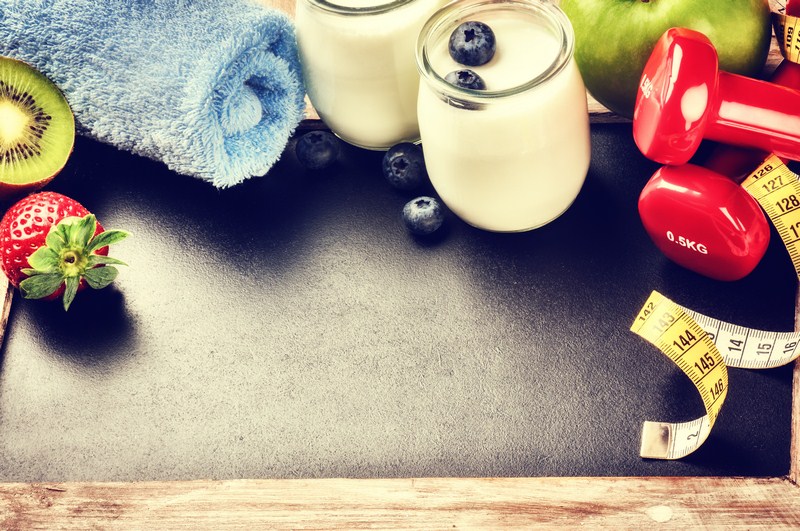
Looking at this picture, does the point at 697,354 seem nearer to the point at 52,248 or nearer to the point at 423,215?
the point at 423,215

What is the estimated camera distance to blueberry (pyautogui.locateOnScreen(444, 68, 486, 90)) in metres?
0.90

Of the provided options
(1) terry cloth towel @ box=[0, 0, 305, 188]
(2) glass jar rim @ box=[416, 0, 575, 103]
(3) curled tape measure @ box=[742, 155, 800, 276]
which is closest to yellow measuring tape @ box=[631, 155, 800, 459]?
(3) curled tape measure @ box=[742, 155, 800, 276]

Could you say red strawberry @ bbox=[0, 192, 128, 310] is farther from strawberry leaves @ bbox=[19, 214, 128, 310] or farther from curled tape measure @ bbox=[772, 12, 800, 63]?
curled tape measure @ bbox=[772, 12, 800, 63]

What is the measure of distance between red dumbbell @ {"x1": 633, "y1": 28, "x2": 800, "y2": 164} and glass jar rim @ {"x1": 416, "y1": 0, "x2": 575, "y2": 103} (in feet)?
0.32

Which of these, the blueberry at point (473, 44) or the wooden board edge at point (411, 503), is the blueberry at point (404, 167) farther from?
the wooden board edge at point (411, 503)

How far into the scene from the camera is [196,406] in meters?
0.98

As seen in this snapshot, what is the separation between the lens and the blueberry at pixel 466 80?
90 cm

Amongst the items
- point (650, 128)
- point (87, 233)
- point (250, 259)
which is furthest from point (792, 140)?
point (87, 233)

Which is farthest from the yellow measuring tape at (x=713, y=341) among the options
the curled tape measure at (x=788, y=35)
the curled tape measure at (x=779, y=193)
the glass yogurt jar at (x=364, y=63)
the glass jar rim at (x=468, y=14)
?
the glass yogurt jar at (x=364, y=63)

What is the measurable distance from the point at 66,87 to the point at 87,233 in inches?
9.2

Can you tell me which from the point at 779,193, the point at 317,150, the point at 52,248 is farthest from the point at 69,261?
the point at 779,193

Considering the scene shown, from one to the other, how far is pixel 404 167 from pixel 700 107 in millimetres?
390

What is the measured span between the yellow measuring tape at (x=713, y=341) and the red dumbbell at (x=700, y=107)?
0.04m

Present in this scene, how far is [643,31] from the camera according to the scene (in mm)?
1004
